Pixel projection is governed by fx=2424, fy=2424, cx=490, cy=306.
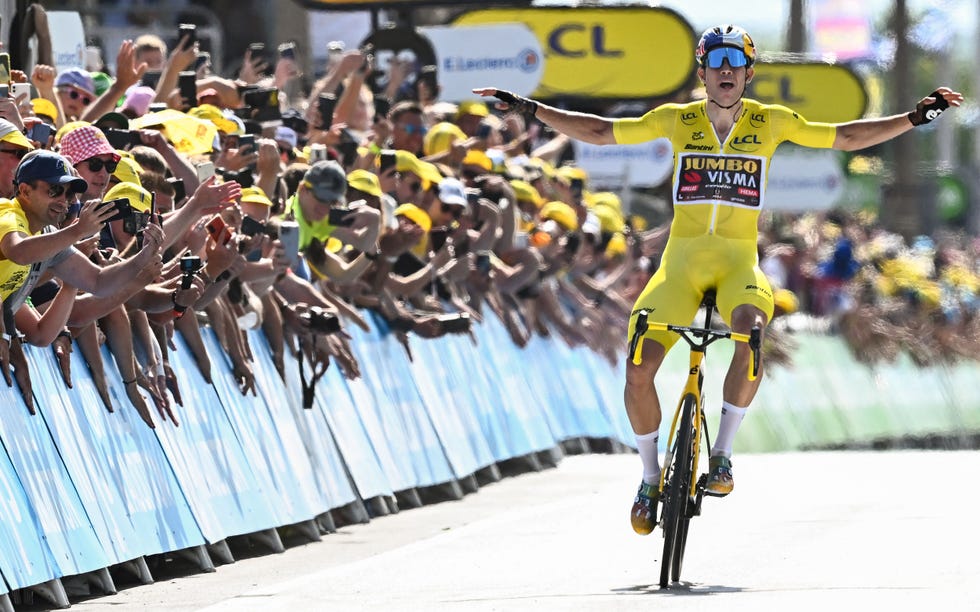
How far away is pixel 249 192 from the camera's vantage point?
47.3 ft

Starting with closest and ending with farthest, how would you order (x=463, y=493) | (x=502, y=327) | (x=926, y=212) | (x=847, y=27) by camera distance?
(x=463, y=493) → (x=502, y=327) → (x=926, y=212) → (x=847, y=27)

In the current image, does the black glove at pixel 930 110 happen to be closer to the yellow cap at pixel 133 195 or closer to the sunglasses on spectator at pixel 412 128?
Result: the yellow cap at pixel 133 195

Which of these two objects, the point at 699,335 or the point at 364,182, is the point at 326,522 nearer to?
the point at 364,182

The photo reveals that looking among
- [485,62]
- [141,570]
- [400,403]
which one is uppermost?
[485,62]

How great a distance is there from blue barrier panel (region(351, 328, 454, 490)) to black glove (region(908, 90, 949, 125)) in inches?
218

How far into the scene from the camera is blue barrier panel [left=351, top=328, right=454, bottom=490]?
16.8 metres

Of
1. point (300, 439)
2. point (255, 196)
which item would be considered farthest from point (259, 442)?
point (255, 196)

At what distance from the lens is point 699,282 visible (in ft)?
39.7

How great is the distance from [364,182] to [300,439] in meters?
2.27

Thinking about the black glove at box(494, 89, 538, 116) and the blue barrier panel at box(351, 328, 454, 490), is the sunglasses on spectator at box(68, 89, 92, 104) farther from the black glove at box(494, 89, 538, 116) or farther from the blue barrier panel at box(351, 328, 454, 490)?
the black glove at box(494, 89, 538, 116)

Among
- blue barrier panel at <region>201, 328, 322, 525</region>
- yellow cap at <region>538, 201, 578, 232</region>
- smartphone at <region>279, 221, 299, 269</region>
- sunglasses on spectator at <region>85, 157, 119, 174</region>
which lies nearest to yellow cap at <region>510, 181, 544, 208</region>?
yellow cap at <region>538, 201, 578, 232</region>

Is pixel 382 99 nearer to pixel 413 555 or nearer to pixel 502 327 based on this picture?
pixel 502 327

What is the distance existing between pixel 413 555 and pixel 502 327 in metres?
7.59

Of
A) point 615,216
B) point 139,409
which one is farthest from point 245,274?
point 615,216
